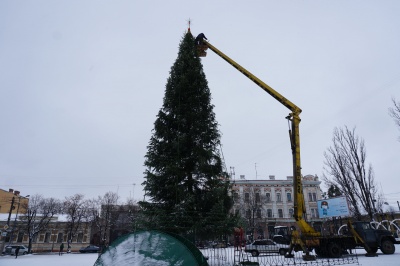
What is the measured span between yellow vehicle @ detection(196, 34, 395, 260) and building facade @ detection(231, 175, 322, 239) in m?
32.1

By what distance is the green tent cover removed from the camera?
18.8 feet

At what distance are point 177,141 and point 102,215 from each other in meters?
45.2

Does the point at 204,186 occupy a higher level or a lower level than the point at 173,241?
Result: higher

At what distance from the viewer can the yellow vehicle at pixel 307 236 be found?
14.1m

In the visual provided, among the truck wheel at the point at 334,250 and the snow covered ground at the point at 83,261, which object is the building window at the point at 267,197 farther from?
the truck wheel at the point at 334,250

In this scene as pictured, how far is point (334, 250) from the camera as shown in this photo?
15094mm

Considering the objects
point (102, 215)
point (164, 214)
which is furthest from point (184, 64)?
point (102, 215)

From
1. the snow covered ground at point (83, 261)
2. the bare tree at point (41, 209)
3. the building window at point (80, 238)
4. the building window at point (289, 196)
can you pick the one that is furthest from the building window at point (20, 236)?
the building window at point (289, 196)

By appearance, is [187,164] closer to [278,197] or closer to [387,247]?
[387,247]

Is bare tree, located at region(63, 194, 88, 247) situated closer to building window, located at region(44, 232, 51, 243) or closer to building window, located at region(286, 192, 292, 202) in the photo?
building window, located at region(44, 232, 51, 243)

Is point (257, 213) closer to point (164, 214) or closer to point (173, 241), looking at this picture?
point (164, 214)

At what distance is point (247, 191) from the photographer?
50.8 meters

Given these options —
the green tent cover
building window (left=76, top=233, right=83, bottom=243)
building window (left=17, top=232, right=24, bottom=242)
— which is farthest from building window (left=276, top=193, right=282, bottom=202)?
the green tent cover

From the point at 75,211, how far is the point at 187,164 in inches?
1695
